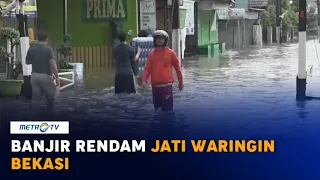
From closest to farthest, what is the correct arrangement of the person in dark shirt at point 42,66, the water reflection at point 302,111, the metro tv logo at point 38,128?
the metro tv logo at point 38,128 → the person in dark shirt at point 42,66 → the water reflection at point 302,111

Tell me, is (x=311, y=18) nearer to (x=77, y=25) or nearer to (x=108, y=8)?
(x=108, y=8)

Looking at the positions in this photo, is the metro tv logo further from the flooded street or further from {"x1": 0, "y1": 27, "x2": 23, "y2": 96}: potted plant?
{"x1": 0, "y1": 27, "x2": 23, "y2": 96}: potted plant

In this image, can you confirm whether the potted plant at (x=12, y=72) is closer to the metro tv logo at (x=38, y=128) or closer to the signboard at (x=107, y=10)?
the metro tv logo at (x=38, y=128)

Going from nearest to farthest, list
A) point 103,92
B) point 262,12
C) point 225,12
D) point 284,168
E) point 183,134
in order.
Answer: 1. point 284,168
2. point 183,134
3. point 103,92
4. point 225,12
5. point 262,12

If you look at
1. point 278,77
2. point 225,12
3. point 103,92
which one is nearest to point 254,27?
point 225,12

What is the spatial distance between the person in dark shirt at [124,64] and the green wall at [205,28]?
63.5ft

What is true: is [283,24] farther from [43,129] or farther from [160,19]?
[43,129]

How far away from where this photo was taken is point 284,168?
5680mm

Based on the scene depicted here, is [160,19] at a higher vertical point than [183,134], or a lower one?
higher

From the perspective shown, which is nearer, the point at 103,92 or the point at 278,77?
the point at 103,92

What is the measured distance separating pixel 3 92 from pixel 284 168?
22.5ft

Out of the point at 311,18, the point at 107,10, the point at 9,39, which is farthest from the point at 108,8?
the point at 9,39

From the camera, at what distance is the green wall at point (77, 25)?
21047mm

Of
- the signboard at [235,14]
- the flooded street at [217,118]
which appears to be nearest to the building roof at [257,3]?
the signboard at [235,14]
